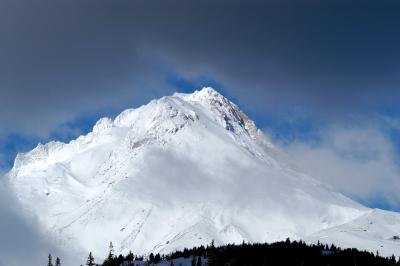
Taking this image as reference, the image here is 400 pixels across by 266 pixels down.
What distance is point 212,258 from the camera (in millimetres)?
111375

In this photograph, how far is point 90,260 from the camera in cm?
11369

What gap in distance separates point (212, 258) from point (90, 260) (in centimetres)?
1800
